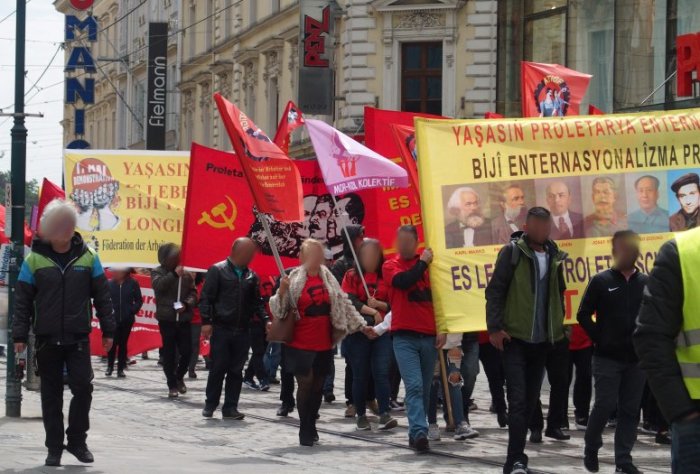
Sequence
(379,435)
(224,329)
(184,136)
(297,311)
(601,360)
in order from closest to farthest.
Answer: (601,360)
(297,311)
(379,435)
(224,329)
(184,136)

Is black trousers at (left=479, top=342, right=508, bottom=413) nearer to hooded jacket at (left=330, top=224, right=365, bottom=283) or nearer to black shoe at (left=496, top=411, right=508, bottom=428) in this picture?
black shoe at (left=496, top=411, right=508, bottom=428)

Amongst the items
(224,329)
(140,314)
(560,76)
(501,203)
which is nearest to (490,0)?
(140,314)

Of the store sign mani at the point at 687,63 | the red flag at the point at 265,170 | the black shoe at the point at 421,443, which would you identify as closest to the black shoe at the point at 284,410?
the red flag at the point at 265,170

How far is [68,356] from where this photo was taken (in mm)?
10117

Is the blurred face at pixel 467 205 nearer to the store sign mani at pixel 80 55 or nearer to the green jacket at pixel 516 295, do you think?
the green jacket at pixel 516 295

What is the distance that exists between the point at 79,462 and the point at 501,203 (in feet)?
11.4

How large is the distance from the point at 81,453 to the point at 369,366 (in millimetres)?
3469

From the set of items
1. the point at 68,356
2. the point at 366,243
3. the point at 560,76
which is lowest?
the point at 68,356

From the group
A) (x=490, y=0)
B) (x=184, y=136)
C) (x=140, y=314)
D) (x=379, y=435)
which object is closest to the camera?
(x=379, y=435)

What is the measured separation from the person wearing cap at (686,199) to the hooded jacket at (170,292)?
24.0ft

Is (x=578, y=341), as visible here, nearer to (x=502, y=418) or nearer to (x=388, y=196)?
(x=502, y=418)

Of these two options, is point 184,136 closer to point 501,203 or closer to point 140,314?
point 140,314

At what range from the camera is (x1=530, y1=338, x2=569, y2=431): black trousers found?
11.7m

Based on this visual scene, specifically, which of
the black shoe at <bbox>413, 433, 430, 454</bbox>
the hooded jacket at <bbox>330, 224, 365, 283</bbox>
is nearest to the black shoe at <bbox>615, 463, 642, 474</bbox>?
the black shoe at <bbox>413, 433, 430, 454</bbox>
